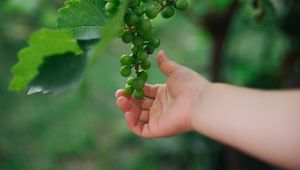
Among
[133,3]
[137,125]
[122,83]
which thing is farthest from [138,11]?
[122,83]

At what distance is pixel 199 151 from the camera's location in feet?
7.63

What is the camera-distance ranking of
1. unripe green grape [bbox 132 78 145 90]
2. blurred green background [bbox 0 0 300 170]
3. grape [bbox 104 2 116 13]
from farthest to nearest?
blurred green background [bbox 0 0 300 170], unripe green grape [bbox 132 78 145 90], grape [bbox 104 2 116 13]

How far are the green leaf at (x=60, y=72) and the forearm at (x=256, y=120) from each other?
0.30 meters

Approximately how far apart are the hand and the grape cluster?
0.06m

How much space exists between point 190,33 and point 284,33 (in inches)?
62.6

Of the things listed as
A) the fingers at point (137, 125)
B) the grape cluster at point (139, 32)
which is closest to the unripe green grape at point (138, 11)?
the grape cluster at point (139, 32)

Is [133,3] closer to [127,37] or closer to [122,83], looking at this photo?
[127,37]

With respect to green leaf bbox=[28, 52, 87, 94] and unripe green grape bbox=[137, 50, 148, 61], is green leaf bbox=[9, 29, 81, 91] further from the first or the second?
unripe green grape bbox=[137, 50, 148, 61]

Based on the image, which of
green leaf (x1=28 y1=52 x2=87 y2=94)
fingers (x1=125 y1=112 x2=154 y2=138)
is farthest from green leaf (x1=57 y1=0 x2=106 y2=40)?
fingers (x1=125 y1=112 x2=154 y2=138)

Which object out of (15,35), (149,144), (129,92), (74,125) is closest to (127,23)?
(129,92)

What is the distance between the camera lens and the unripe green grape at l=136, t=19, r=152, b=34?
0.73m

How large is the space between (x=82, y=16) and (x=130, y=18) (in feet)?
0.22

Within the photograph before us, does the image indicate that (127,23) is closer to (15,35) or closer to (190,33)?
(15,35)

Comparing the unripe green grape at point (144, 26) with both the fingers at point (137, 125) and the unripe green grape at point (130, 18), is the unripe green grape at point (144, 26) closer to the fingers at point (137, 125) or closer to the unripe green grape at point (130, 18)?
the unripe green grape at point (130, 18)
